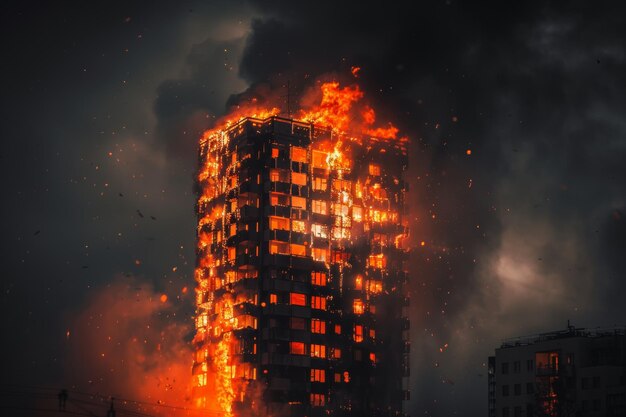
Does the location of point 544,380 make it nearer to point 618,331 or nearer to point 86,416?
point 618,331

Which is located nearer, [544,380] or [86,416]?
[86,416]

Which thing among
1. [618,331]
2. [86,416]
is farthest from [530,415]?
[86,416]

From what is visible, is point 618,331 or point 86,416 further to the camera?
point 618,331

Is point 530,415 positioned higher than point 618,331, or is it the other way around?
point 618,331

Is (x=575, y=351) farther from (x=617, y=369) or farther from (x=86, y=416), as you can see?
(x=86, y=416)

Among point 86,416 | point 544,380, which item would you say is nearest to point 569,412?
point 544,380

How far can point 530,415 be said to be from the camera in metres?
196

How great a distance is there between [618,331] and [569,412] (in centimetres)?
1490

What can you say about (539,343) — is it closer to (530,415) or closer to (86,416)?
(530,415)

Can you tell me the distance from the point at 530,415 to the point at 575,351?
1258cm

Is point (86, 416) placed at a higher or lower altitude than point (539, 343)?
lower

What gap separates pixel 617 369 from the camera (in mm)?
187000

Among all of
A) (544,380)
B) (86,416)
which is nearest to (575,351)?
(544,380)

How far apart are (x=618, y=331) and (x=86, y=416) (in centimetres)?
8206
